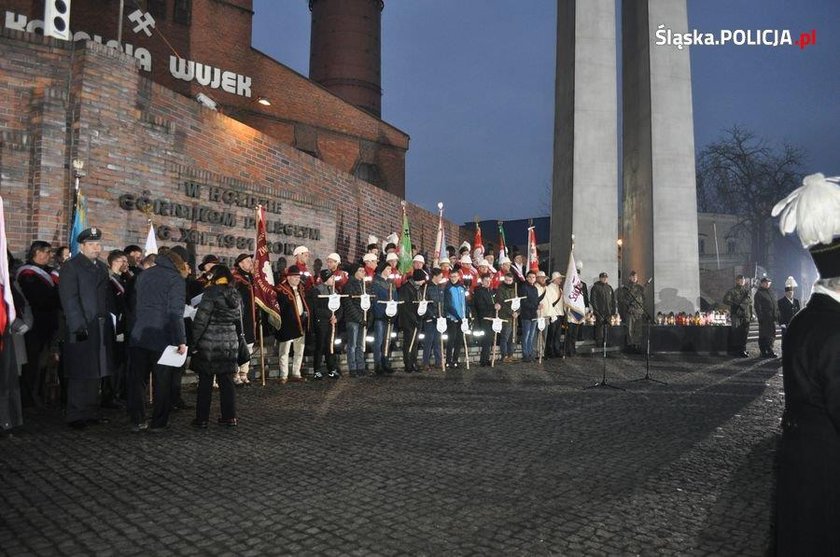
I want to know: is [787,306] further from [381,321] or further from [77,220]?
[77,220]

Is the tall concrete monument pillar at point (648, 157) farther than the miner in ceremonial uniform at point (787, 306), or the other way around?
the tall concrete monument pillar at point (648, 157)

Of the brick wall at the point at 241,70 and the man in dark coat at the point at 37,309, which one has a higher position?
the brick wall at the point at 241,70

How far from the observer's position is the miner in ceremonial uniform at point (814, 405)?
2324mm

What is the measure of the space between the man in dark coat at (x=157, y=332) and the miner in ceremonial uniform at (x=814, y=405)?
19.4 feet

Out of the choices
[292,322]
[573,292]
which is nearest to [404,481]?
[292,322]

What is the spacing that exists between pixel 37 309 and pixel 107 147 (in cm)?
438

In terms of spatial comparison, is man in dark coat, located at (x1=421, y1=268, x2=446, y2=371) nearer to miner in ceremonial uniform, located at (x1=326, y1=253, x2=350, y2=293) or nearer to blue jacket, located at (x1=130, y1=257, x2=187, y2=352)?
miner in ceremonial uniform, located at (x1=326, y1=253, x2=350, y2=293)

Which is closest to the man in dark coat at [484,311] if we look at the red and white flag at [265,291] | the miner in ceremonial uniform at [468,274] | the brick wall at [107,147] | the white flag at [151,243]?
the miner in ceremonial uniform at [468,274]

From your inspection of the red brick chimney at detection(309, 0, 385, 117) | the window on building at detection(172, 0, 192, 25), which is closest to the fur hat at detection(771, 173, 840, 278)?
the window on building at detection(172, 0, 192, 25)

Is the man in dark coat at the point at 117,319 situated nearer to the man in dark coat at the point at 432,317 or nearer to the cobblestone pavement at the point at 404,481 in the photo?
the cobblestone pavement at the point at 404,481

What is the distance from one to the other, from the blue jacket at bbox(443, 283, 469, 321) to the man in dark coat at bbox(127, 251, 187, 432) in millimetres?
7043

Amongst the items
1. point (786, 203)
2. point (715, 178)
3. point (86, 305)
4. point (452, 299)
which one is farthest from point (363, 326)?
point (715, 178)

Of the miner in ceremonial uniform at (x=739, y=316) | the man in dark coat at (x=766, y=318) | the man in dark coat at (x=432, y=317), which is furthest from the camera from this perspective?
the miner in ceremonial uniform at (x=739, y=316)

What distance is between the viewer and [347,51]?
34781 mm
